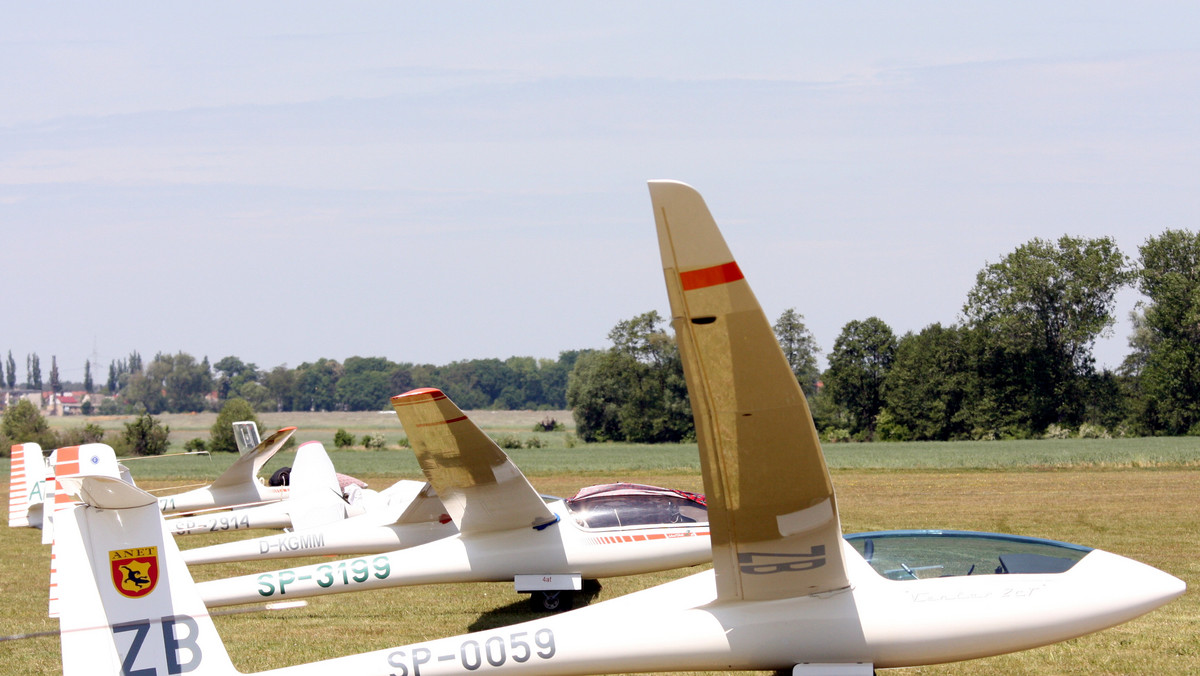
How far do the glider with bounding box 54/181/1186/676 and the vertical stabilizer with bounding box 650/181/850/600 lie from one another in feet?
0.05

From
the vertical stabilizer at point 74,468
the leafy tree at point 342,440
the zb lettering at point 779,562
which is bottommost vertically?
the leafy tree at point 342,440

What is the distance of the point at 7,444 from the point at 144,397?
97.1 m

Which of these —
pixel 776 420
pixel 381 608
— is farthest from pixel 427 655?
pixel 381 608

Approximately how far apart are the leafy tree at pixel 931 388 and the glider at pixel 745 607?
66544mm

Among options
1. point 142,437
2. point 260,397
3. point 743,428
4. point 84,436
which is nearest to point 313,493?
point 743,428

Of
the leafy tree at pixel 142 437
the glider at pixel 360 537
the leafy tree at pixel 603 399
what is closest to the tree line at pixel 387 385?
the leafy tree at pixel 603 399

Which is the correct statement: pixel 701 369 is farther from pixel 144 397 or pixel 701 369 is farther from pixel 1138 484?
pixel 144 397

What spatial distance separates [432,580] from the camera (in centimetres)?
976

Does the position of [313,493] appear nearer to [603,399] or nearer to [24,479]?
[24,479]

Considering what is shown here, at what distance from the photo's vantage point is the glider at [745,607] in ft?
16.2

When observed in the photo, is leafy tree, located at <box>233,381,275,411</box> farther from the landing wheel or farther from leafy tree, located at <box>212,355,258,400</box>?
the landing wheel

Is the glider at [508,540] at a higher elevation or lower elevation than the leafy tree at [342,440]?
higher

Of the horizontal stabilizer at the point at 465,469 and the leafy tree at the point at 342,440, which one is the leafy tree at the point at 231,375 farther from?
the horizontal stabilizer at the point at 465,469

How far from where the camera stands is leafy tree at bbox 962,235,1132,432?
68.0m
